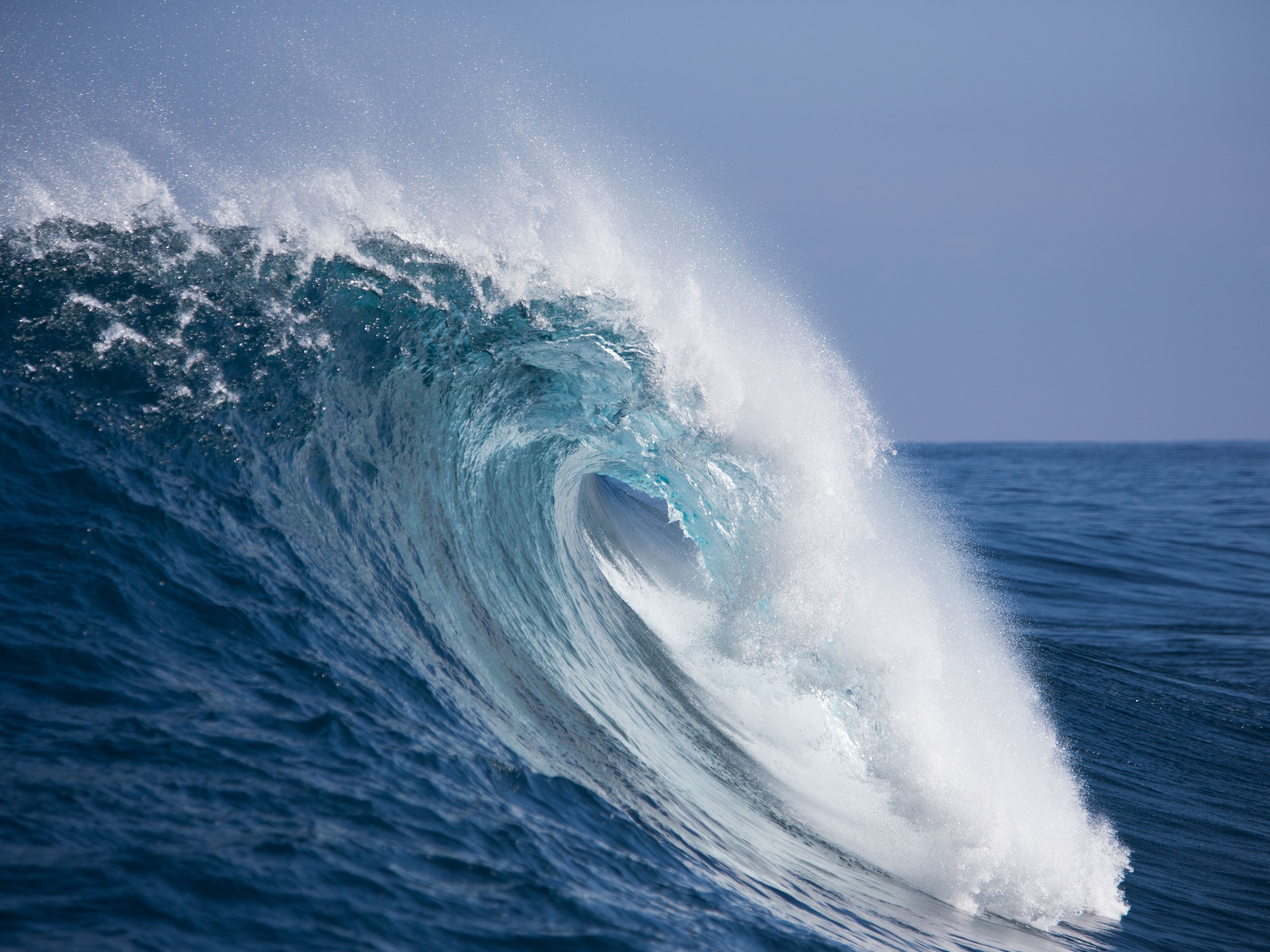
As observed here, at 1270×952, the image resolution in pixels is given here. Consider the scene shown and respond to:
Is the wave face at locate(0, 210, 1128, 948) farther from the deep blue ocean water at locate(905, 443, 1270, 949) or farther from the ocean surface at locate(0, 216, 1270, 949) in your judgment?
the deep blue ocean water at locate(905, 443, 1270, 949)

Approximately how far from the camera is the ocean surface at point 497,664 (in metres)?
2.80

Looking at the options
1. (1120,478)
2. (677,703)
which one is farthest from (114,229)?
(1120,478)

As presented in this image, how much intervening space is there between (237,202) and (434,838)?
455cm

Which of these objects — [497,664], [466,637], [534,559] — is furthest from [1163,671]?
[466,637]

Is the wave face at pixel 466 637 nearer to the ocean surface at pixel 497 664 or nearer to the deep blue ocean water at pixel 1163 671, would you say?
the ocean surface at pixel 497 664

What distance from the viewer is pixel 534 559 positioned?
7035 millimetres

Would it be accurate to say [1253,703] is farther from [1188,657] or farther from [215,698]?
[215,698]

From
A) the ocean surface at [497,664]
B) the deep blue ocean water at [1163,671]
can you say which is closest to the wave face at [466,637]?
the ocean surface at [497,664]

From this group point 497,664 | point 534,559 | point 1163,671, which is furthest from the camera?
point 1163,671

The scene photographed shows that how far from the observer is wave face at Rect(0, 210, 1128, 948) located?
2814 millimetres

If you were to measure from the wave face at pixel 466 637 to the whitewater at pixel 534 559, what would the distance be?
25 millimetres

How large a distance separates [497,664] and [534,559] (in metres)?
2.25

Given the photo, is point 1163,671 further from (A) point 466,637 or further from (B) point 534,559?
(A) point 466,637

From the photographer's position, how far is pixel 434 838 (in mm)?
3012
